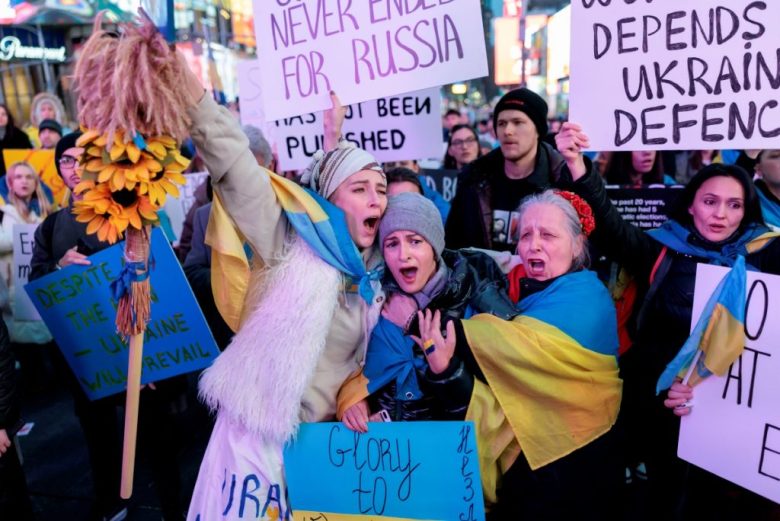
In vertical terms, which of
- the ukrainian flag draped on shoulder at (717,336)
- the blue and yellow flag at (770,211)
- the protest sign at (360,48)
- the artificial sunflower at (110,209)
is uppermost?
the protest sign at (360,48)

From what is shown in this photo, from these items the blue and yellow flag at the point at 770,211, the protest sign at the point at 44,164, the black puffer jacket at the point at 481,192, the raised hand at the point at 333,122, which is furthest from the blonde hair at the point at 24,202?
the blue and yellow flag at the point at 770,211

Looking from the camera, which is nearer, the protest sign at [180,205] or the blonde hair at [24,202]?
the blonde hair at [24,202]

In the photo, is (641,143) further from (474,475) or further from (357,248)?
(474,475)

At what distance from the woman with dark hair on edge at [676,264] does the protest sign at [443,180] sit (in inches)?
140

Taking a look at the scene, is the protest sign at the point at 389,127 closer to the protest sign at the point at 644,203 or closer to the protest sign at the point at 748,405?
the protest sign at the point at 644,203

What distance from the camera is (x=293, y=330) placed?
72.6 inches

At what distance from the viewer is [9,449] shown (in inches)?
96.6

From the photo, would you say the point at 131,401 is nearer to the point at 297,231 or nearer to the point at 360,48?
the point at 297,231

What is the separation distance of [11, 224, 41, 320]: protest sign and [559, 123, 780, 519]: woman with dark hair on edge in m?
3.58

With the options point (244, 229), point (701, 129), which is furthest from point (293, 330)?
point (701, 129)

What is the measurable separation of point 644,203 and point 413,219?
5.84 feet

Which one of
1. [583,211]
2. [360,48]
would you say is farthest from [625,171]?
[360,48]

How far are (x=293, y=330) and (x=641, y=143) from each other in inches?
Result: 58.2

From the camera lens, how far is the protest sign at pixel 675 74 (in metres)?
2.05
